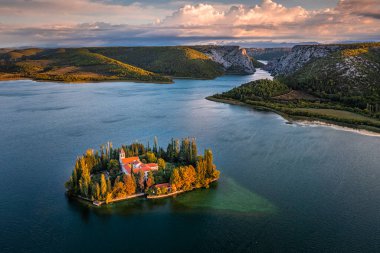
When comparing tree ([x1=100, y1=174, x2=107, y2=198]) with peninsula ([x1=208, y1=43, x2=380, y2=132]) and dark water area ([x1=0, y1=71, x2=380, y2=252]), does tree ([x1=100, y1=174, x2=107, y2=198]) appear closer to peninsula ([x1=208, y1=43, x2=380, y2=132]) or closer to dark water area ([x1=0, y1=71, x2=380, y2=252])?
dark water area ([x1=0, y1=71, x2=380, y2=252])

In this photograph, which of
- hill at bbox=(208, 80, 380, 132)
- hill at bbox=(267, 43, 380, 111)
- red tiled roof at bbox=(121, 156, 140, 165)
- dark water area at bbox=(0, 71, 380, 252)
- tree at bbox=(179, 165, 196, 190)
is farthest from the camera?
hill at bbox=(267, 43, 380, 111)

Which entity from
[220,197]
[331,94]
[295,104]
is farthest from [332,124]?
[220,197]

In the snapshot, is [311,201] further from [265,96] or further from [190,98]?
[190,98]

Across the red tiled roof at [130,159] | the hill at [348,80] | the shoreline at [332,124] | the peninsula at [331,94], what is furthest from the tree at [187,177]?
the hill at [348,80]

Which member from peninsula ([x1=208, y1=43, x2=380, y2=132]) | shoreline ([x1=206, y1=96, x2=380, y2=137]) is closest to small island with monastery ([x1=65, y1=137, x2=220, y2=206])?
shoreline ([x1=206, y1=96, x2=380, y2=137])

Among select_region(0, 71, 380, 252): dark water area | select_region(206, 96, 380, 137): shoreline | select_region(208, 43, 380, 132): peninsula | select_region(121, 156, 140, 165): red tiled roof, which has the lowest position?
select_region(0, 71, 380, 252): dark water area

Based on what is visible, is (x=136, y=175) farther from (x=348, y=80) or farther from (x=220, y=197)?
(x=348, y=80)
